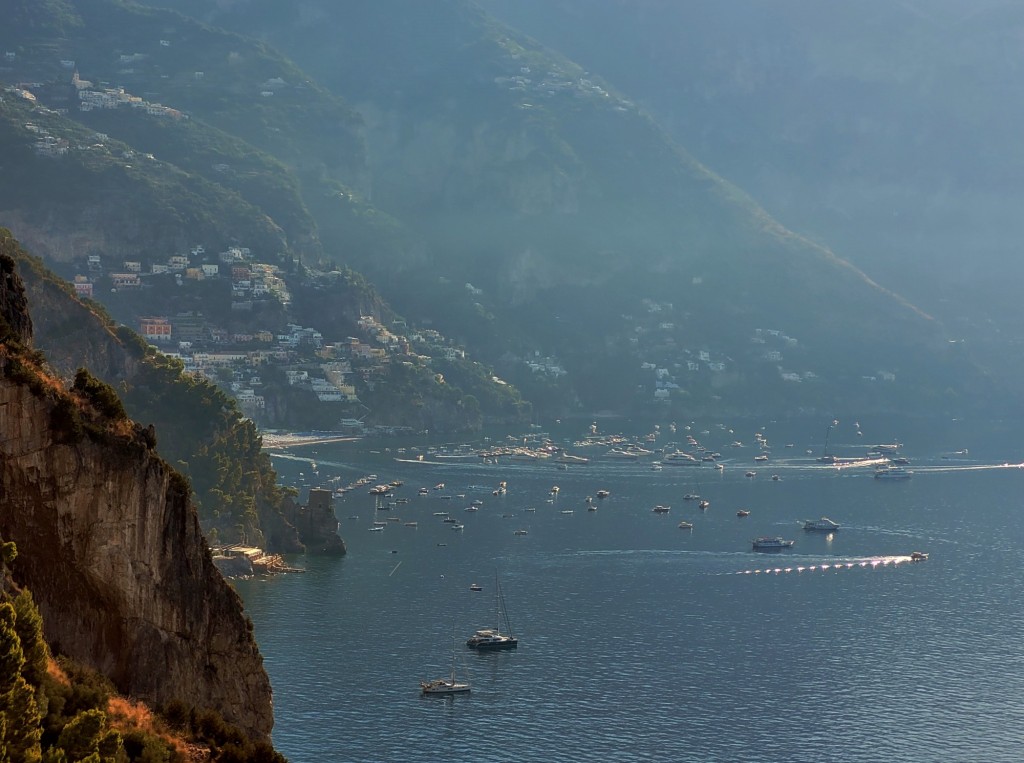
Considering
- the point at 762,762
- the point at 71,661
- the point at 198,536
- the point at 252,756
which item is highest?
the point at 198,536

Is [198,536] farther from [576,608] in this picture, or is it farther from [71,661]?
[576,608]

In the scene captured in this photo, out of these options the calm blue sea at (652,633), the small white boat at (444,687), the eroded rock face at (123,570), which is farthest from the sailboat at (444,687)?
the eroded rock face at (123,570)

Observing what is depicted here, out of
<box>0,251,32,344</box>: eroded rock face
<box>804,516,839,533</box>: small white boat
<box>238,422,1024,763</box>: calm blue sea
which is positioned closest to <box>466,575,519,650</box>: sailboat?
<box>238,422,1024,763</box>: calm blue sea

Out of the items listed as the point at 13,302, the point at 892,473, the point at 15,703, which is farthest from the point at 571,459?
the point at 15,703

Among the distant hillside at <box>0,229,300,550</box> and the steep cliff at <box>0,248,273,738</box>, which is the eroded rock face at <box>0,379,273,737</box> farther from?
the distant hillside at <box>0,229,300,550</box>

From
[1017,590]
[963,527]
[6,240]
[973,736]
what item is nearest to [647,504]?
[963,527]
